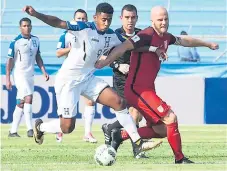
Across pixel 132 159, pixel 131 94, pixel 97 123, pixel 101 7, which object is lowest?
pixel 97 123

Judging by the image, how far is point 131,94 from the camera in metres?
11.0

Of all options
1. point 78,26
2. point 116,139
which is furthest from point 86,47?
point 116,139

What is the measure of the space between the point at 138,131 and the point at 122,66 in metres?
1.08

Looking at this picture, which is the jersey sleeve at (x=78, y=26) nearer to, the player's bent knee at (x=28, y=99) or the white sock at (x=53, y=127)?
the white sock at (x=53, y=127)

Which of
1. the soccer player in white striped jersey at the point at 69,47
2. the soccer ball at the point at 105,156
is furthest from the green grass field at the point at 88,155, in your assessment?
the soccer player in white striped jersey at the point at 69,47

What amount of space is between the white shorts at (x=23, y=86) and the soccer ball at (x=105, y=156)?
702cm

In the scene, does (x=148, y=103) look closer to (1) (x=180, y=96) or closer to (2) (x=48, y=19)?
(2) (x=48, y=19)

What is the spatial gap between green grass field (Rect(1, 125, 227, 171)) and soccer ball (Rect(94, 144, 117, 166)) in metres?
0.08

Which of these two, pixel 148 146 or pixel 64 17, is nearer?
pixel 148 146

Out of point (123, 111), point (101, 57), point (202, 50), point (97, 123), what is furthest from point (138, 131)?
point (202, 50)

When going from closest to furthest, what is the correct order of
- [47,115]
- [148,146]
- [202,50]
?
[148,146]
[47,115]
[202,50]

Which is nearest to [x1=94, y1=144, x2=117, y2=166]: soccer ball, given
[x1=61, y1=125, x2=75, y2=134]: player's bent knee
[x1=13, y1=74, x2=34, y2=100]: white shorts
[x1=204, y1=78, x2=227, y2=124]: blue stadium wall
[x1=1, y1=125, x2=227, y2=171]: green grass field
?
[x1=1, y1=125, x2=227, y2=171]: green grass field

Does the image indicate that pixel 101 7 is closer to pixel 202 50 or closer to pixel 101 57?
pixel 101 57

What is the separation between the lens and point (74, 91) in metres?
11.5
